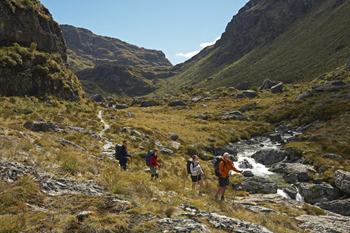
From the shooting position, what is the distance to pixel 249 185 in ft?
154

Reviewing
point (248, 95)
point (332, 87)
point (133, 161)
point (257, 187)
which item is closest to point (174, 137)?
point (133, 161)

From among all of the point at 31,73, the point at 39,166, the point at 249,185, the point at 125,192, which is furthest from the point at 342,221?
the point at 31,73

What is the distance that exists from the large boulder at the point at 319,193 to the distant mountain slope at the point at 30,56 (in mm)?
41758

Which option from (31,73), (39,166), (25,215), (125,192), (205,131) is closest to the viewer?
(25,215)

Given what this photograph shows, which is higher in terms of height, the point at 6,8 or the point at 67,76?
the point at 6,8

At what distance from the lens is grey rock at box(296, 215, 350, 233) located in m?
30.0

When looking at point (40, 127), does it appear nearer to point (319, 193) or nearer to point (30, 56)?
point (30, 56)

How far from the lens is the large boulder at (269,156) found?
62562 millimetres

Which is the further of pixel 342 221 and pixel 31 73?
pixel 31 73

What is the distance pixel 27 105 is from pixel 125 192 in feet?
146

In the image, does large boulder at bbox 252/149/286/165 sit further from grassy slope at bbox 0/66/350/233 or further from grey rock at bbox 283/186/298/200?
grey rock at bbox 283/186/298/200

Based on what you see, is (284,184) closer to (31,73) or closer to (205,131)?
(205,131)

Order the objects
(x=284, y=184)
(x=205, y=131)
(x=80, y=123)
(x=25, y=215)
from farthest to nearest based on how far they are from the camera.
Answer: (x=205, y=131) → (x=80, y=123) → (x=284, y=184) → (x=25, y=215)

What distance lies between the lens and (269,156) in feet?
208
